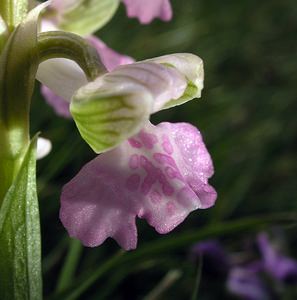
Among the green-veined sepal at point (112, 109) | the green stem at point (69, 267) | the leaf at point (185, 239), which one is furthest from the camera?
the green stem at point (69, 267)

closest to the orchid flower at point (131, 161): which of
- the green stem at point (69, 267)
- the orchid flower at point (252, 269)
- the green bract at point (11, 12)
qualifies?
the green bract at point (11, 12)

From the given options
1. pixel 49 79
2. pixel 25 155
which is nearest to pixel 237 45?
pixel 49 79

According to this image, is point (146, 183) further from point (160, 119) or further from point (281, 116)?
point (281, 116)

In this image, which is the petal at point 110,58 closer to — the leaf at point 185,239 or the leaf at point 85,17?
the leaf at point 85,17

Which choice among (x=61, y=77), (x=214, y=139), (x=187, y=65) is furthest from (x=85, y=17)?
(x=214, y=139)

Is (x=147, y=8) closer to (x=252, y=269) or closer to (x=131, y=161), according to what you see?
(x=131, y=161)
